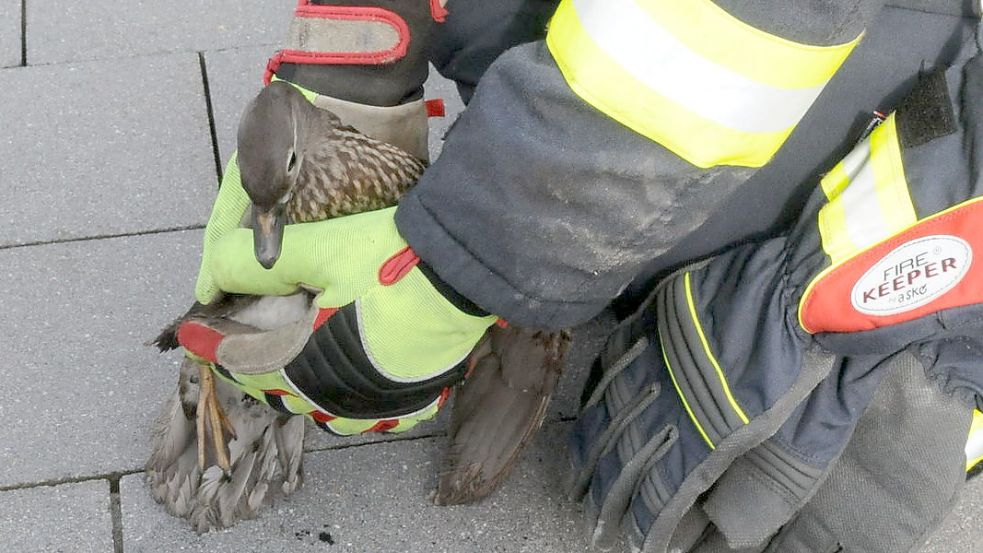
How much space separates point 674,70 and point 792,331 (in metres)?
0.57

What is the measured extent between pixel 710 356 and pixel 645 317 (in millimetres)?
255

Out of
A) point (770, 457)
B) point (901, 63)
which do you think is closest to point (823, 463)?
point (770, 457)

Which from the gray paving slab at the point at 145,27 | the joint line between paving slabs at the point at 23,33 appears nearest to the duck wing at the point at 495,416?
the gray paving slab at the point at 145,27

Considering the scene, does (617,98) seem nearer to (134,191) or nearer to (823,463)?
(823,463)

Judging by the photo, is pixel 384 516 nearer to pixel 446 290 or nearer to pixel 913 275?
pixel 446 290

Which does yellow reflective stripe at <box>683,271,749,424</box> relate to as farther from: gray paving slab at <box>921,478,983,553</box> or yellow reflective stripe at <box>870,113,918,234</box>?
gray paving slab at <box>921,478,983,553</box>

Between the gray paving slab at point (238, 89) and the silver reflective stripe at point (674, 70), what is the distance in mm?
1465

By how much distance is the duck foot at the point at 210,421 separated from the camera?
5.78 ft

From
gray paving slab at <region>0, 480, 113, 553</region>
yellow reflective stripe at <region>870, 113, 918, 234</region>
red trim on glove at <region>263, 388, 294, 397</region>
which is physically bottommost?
gray paving slab at <region>0, 480, 113, 553</region>

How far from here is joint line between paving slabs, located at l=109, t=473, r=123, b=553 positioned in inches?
70.9

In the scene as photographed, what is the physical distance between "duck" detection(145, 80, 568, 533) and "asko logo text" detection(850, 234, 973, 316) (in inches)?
26.4

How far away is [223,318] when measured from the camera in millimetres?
1624

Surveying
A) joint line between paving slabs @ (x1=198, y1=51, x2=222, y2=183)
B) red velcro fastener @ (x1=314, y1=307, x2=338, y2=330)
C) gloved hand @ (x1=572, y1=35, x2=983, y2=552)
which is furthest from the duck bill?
joint line between paving slabs @ (x1=198, y1=51, x2=222, y2=183)

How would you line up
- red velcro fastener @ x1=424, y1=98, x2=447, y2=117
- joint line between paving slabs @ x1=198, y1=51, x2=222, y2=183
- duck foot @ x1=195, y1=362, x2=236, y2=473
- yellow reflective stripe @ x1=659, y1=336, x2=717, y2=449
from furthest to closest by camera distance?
joint line between paving slabs @ x1=198, y1=51, x2=222, y2=183, red velcro fastener @ x1=424, y1=98, x2=447, y2=117, duck foot @ x1=195, y1=362, x2=236, y2=473, yellow reflective stripe @ x1=659, y1=336, x2=717, y2=449
